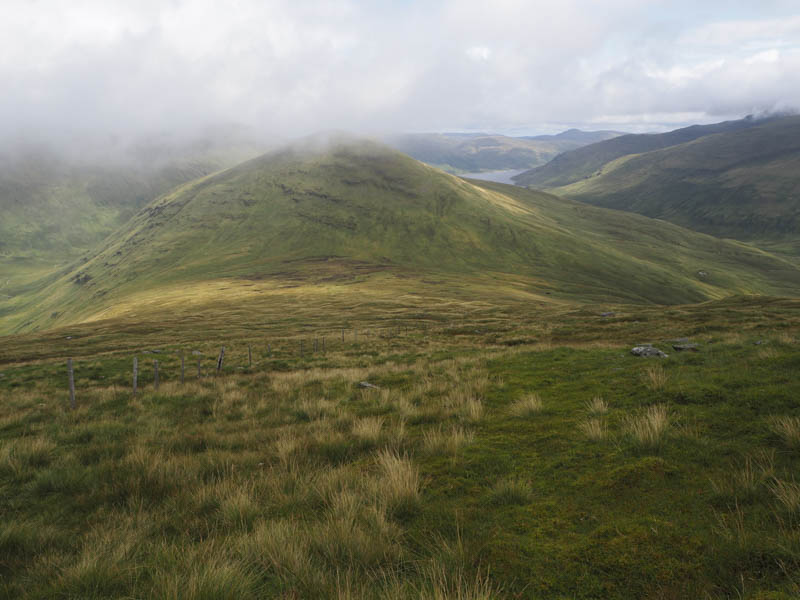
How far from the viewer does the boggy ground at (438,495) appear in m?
3.34

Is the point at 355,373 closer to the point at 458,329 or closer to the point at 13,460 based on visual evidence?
the point at 13,460

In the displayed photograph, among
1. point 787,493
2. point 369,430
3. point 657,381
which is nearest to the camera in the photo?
point 787,493

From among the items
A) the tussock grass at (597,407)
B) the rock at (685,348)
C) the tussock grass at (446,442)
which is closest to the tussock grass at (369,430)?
the tussock grass at (446,442)

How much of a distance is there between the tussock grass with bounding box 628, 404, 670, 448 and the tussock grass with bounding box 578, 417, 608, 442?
0.39 meters

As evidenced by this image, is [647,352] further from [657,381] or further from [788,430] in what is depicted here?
[788,430]

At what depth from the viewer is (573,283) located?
468 feet

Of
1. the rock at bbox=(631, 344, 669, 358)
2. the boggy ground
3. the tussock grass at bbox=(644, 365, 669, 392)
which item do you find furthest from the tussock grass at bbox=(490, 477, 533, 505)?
the rock at bbox=(631, 344, 669, 358)

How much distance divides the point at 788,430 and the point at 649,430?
154 cm

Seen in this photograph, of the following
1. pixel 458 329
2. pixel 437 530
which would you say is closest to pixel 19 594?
pixel 437 530

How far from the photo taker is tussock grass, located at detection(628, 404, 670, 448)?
18.1 ft

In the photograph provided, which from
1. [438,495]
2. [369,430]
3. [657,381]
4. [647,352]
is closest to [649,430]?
[438,495]

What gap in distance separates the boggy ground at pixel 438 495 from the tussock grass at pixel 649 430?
33 millimetres

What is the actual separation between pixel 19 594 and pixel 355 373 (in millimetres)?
12984

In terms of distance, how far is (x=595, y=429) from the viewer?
20.8 ft
